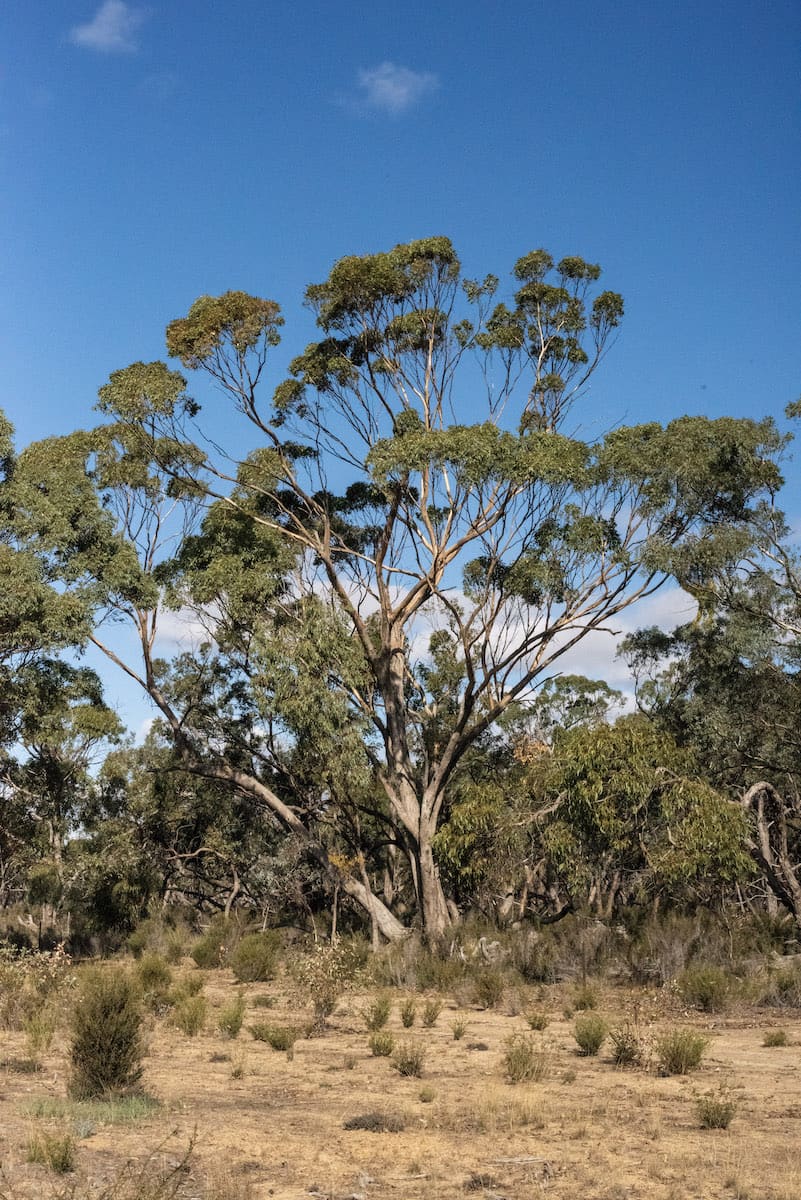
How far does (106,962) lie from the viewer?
24484 mm

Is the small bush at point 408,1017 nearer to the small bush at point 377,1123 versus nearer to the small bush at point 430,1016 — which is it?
the small bush at point 430,1016

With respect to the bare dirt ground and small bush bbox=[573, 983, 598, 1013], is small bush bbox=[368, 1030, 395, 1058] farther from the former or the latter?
small bush bbox=[573, 983, 598, 1013]

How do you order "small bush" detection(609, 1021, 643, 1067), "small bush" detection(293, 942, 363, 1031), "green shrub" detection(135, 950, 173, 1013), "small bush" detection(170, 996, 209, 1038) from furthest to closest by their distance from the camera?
"green shrub" detection(135, 950, 173, 1013)
"small bush" detection(293, 942, 363, 1031)
"small bush" detection(170, 996, 209, 1038)
"small bush" detection(609, 1021, 643, 1067)

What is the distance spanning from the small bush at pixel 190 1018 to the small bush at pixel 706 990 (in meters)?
6.86

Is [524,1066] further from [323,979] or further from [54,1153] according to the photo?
[54,1153]

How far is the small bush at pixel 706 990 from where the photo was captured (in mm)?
16781

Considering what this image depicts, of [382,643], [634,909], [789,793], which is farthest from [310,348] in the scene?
[789,793]

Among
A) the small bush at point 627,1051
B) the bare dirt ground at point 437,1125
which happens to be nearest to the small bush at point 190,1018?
the bare dirt ground at point 437,1125

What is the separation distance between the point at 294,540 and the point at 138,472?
395 centimetres

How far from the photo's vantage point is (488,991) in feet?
60.7

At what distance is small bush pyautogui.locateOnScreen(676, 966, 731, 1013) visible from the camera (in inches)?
661

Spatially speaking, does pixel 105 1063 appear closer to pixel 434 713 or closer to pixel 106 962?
pixel 106 962

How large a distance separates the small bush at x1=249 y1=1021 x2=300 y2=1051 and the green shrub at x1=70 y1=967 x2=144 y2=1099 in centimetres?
342

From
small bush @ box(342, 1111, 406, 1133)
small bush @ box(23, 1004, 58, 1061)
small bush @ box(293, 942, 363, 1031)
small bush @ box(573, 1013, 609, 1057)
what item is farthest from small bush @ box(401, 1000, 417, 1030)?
small bush @ box(342, 1111, 406, 1133)
